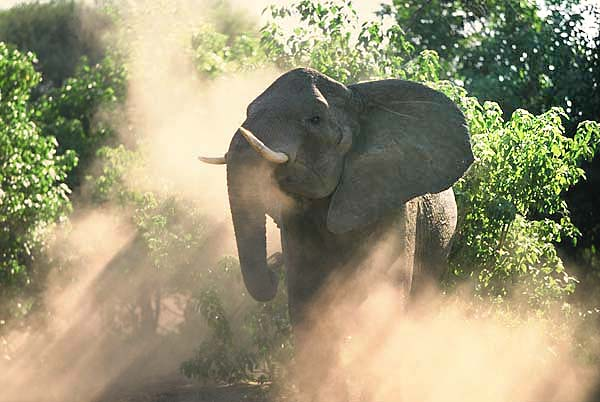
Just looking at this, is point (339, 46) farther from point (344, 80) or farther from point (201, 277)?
point (201, 277)

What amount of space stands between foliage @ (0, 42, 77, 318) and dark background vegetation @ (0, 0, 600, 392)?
19mm

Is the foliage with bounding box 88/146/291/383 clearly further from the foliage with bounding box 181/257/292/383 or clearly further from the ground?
the ground

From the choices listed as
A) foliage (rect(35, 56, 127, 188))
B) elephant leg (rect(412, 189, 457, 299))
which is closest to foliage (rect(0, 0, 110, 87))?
foliage (rect(35, 56, 127, 188))

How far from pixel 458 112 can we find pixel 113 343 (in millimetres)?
9053

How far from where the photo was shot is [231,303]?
34.7 feet

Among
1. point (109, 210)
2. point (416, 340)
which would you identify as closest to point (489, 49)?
point (109, 210)

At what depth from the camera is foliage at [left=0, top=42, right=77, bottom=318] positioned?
1009 cm

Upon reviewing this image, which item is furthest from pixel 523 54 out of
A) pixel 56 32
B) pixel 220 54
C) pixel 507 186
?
pixel 56 32

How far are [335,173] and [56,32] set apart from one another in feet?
62.9

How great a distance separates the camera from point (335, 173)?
19.9 ft

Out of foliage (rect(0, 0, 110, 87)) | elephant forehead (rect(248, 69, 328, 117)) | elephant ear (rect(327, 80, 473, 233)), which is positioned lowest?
foliage (rect(0, 0, 110, 87))

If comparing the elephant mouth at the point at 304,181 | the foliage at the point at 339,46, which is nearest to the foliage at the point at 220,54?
the foliage at the point at 339,46

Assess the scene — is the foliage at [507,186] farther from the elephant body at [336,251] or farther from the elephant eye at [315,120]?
the elephant eye at [315,120]

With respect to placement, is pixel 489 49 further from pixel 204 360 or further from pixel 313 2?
pixel 204 360
